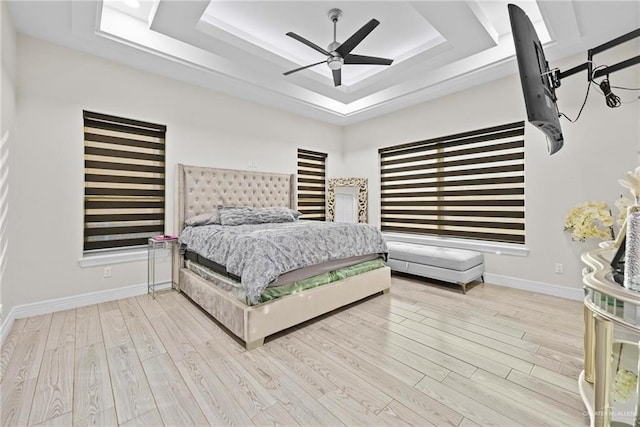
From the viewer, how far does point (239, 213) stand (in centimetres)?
370

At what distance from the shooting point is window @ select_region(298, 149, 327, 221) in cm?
540

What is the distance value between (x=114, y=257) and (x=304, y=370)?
274 centimetres

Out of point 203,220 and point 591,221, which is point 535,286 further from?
point 203,220

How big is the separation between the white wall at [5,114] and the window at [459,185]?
4863mm

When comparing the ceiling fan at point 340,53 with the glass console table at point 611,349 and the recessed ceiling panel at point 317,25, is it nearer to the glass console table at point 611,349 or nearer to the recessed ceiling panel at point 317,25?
the recessed ceiling panel at point 317,25

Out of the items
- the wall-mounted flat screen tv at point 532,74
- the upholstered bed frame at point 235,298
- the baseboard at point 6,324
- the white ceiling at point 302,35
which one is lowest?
the baseboard at point 6,324

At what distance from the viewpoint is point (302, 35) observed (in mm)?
3404

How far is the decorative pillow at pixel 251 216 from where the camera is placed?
11.8 ft

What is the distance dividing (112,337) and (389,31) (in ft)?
14.0

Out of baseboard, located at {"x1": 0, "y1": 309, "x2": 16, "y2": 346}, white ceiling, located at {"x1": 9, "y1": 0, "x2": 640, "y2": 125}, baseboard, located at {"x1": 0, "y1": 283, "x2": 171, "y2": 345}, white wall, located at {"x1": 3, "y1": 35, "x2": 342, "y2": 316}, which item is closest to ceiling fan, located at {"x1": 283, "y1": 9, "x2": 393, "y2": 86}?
white ceiling, located at {"x1": 9, "y1": 0, "x2": 640, "y2": 125}

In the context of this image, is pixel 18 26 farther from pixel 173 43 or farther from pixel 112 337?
pixel 112 337

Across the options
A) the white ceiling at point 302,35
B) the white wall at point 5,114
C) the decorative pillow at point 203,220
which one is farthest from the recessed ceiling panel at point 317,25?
the decorative pillow at point 203,220

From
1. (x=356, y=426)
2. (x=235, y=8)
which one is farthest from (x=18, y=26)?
(x=356, y=426)

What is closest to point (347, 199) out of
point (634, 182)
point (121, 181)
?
point (121, 181)
